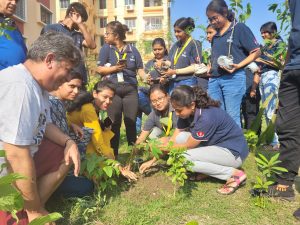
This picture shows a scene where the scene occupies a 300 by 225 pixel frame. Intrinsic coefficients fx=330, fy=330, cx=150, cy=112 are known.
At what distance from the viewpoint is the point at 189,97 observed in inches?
116

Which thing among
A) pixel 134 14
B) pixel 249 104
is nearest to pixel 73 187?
pixel 249 104

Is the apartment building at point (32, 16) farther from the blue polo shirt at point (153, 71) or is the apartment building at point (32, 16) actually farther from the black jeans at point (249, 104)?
the black jeans at point (249, 104)

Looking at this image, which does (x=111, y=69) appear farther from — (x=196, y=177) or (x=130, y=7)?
(x=130, y=7)

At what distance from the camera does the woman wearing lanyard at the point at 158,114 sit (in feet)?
12.1

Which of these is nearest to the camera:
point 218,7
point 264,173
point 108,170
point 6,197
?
point 6,197

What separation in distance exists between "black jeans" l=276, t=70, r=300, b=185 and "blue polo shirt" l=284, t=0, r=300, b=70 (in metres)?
0.06

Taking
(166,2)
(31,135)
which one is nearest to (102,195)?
(31,135)

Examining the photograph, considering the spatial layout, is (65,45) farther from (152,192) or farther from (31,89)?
(152,192)

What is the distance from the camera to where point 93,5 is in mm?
33906

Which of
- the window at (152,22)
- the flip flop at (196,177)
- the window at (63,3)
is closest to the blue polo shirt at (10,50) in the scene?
the flip flop at (196,177)

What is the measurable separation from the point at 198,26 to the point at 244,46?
219cm

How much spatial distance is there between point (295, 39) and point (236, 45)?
3.79 feet

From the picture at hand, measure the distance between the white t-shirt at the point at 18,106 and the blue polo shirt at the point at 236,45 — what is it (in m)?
2.39

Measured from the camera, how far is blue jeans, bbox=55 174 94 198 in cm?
264
